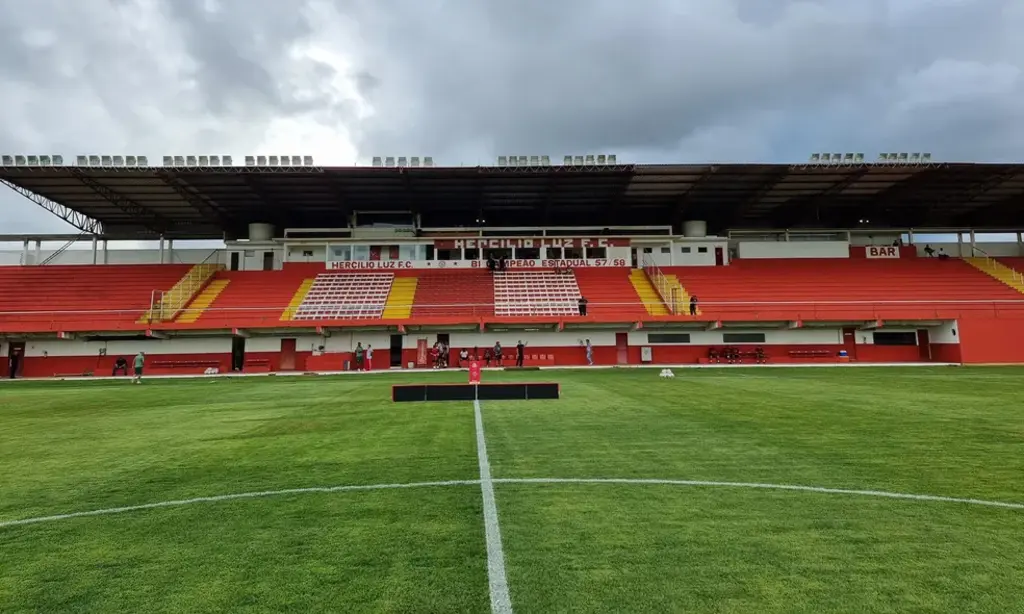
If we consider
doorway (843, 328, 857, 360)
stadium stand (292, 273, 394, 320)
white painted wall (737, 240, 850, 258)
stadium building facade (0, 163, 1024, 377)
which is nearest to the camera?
stadium building facade (0, 163, 1024, 377)

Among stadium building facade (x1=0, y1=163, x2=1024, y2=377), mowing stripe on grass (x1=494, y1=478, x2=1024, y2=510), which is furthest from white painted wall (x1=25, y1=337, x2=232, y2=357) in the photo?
mowing stripe on grass (x1=494, y1=478, x2=1024, y2=510)

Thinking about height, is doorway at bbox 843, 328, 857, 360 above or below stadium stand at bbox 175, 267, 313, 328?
below

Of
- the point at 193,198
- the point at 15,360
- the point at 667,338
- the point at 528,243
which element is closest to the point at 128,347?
the point at 15,360

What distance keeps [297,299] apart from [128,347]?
33.2ft

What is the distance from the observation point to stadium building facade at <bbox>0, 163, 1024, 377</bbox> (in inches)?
1307

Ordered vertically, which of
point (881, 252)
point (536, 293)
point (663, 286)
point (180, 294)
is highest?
point (881, 252)

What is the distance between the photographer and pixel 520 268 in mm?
41469

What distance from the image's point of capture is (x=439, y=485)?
5.87m

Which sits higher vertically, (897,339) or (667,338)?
(667,338)

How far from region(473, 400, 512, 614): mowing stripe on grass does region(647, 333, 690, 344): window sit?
29.2 metres

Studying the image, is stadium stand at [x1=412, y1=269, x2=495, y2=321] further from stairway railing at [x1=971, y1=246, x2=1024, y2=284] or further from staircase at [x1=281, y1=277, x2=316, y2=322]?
stairway railing at [x1=971, y1=246, x2=1024, y2=284]

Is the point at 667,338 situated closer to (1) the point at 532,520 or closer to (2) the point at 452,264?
(2) the point at 452,264

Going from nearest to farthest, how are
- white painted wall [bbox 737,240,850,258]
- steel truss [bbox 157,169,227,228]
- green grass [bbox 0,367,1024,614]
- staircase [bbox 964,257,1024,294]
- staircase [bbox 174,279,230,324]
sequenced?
green grass [bbox 0,367,1024,614] → staircase [bbox 174,279,230,324] → steel truss [bbox 157,169,227,228] → staircase [bbox 964,257,1024,294] → white painted wall [bbox 737,240,850,258]

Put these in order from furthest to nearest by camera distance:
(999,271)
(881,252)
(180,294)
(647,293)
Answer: (881,252) < (999,271) < (647,293) < (180,294)
